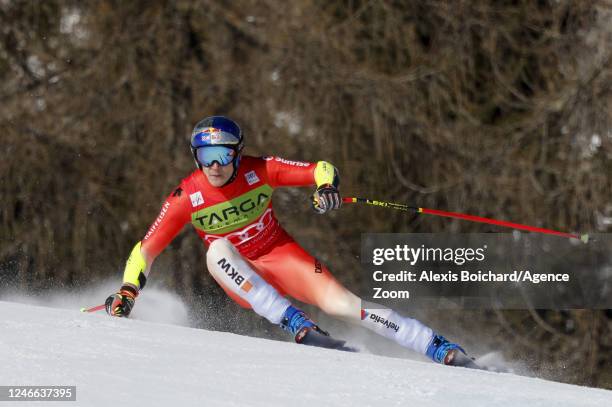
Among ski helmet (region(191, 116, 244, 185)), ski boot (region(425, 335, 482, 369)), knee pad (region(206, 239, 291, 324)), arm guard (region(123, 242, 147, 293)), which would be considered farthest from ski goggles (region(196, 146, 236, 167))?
ski boot (region(425, 335, 482, 369))

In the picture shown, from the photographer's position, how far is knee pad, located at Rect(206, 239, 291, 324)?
21.6 ft

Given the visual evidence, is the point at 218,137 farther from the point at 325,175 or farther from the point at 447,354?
the point at 447,354

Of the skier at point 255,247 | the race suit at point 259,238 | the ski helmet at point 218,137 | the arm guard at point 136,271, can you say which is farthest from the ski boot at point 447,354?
the arm guard at point 136,271

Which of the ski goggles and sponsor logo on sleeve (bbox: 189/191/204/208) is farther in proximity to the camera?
sponsor logo on sleeve (bbox: 189/191/204/208)

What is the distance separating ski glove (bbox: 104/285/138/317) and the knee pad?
0.47m

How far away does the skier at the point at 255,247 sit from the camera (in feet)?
21.3

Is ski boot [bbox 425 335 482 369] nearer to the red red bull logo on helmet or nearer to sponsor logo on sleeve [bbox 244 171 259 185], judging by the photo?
sponsor logo on sleeve [bbox 244 171 259 185]

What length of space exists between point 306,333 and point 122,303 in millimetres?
1034

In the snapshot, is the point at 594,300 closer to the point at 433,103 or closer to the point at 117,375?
the point at 433,103

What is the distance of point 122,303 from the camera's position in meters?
6.50

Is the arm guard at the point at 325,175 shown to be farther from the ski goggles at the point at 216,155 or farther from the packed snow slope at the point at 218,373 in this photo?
the packed snow slope at the point at 218,373

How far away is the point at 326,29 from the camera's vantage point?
508 inches

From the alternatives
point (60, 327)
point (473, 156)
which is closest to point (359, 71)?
point (473, 156)

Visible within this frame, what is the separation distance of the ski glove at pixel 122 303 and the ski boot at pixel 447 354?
1663mm
